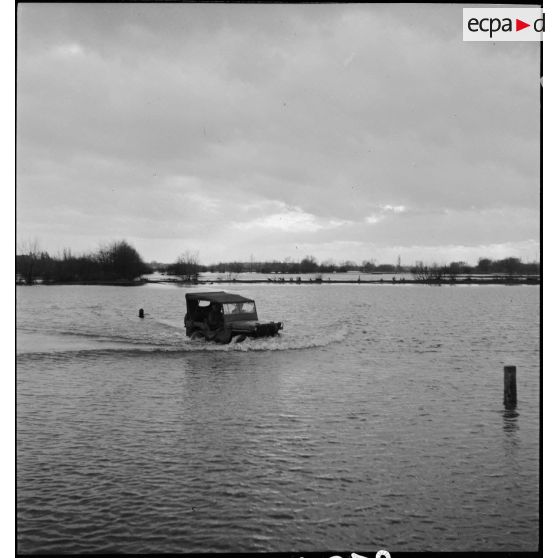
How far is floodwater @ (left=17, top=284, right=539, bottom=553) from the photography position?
932 cm

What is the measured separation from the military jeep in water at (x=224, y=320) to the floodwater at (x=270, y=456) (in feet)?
11.7

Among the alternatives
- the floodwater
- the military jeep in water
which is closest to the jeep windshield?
the military jeep in water

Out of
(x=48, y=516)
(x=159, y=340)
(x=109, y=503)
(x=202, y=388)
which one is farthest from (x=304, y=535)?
(x=159, y=340)

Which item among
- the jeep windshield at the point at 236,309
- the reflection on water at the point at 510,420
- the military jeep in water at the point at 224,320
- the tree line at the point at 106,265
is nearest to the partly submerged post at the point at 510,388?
A: the reflection on water at the point at 510,420

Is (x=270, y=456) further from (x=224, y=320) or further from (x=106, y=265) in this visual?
(x=106, y=265)

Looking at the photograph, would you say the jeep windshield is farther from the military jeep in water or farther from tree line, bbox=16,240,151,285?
tree line, bbox=16,240,151,285

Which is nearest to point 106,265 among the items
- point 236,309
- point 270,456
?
point 236,309

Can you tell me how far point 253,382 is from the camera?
22.6m

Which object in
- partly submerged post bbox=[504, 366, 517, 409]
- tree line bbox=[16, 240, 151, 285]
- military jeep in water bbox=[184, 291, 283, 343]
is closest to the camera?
partly submerged post bbox=[504, 366, 517, 409]

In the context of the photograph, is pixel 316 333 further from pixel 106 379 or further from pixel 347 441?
pixel 347 441

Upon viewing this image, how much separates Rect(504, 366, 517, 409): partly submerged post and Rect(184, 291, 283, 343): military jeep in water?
641 inches

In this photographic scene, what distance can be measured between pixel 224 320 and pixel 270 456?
20.1 m

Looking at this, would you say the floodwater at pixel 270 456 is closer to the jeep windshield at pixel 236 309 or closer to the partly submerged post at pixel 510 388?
the partly submerged post at pixel 510 388
